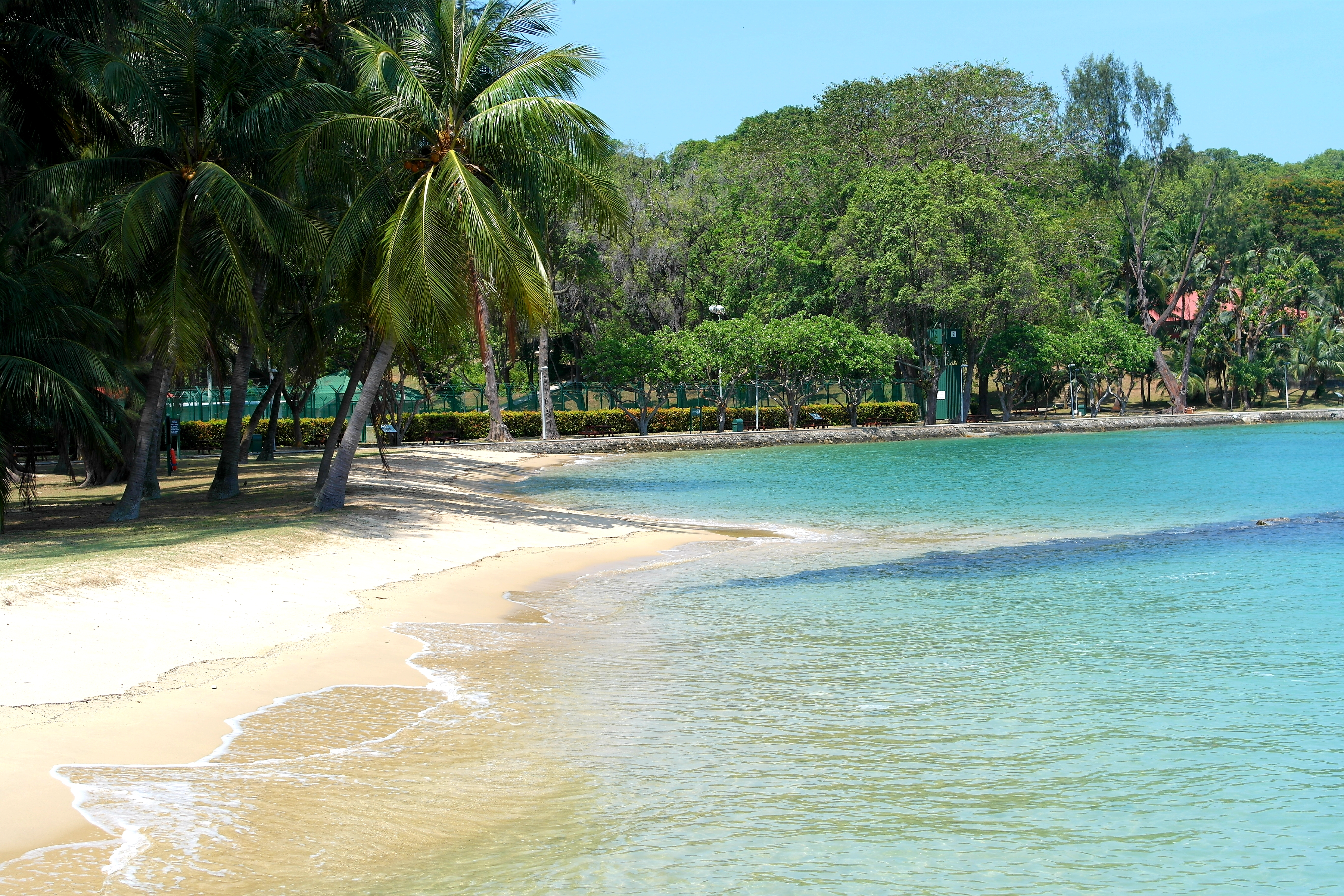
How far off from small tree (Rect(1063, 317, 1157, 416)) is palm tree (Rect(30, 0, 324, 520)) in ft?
140

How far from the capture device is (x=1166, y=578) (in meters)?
12.5

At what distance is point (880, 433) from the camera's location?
46750mm

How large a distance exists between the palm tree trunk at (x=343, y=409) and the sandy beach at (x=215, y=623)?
366 cm

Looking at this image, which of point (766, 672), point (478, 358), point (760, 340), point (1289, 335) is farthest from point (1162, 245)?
point (766, 672)

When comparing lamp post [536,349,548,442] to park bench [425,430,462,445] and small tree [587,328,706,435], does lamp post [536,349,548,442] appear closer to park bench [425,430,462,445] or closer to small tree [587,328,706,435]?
small tree [587,328,706,435]

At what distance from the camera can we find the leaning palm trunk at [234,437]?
58.8 feet

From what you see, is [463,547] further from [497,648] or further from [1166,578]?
[1166,578]

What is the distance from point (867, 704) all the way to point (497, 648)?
3346 millimetres

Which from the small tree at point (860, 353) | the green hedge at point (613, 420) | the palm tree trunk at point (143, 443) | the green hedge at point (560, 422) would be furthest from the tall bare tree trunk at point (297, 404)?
the small tree at point (860, 353)

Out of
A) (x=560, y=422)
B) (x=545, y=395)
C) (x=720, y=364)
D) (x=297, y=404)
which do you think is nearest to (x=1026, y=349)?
(x=720, y=364)

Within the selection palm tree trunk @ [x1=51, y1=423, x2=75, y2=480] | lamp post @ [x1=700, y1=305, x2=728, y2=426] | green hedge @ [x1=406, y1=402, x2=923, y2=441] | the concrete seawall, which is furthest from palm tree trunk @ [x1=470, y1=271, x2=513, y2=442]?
palm tree trunk @ [x1=51, y1=423, x2=75, y2=480]

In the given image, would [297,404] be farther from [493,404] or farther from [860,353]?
[860,353]

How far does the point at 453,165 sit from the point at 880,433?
112 feet

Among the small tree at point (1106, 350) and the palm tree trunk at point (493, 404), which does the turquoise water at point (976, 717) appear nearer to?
the palm tree trunk at point (493, 404)
